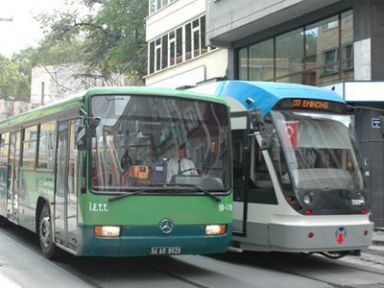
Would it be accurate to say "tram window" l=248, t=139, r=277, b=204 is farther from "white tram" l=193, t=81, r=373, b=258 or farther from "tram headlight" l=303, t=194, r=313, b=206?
"tram headlight" l=303, t=194, r=313, b=206

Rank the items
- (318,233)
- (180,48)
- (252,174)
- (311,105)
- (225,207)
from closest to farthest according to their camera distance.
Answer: (225,207), (318,233), (311,105), (252,174), (180,48)

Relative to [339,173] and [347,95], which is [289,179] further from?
[347,95]

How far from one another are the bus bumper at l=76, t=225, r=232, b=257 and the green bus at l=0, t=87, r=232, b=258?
14 millimetres

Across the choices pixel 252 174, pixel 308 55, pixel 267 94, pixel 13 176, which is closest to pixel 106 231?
pixel 252 174

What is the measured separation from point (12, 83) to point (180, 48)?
65815mm

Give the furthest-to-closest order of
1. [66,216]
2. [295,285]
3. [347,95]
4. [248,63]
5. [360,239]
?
1. [248,63]
2. [347,95]
3. [360,239]
4. [66,216]
5. [295,285]

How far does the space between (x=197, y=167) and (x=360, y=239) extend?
306 cm

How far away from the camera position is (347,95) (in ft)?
55.8

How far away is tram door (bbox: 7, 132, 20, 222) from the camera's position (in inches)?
536

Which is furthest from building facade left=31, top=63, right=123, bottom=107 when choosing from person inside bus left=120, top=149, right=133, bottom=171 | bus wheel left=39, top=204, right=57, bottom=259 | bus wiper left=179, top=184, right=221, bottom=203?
person inside bus left=120, top=149, right=133, bottom=171

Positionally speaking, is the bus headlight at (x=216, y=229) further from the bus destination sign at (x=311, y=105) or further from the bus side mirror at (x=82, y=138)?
the bus destination sign at (x=311, y=105)

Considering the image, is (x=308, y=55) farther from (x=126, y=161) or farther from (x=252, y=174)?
(x=126, y=161)

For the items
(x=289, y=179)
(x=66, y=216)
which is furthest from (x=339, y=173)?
(x=66, y=216)

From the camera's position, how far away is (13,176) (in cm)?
1401
